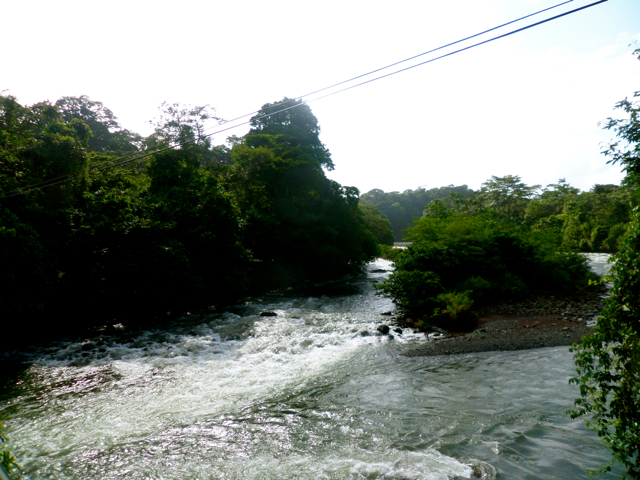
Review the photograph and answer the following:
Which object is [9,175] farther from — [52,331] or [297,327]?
[297,327]

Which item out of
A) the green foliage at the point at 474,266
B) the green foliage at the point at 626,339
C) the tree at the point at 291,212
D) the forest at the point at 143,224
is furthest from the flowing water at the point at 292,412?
the tree at the point at 291,212

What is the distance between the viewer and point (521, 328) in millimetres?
11578

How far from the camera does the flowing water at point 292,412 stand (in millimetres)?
5094

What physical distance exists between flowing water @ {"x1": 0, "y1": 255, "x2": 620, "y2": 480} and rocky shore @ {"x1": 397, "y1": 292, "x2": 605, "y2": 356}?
576mm

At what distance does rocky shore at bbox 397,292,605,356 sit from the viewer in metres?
10.1

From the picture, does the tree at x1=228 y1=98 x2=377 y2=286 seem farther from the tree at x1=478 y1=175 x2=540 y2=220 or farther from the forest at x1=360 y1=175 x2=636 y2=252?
the tree at x1=478 y1=175 x2=540 y2=220

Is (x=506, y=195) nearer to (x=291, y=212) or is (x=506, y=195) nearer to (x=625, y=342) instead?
(x=291, y=212)

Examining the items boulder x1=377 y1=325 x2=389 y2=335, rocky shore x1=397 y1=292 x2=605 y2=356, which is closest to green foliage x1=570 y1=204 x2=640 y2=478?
rocky shore x1=397 y1=292 x2=605 y2=356

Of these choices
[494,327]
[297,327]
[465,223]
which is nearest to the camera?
[494,327]

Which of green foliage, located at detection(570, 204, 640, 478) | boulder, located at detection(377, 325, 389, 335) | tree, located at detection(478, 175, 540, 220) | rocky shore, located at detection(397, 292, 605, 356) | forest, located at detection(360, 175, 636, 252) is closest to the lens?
green foliage, located at detection(570, 204, 640, 478)

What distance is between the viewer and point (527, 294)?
16516 millimetres

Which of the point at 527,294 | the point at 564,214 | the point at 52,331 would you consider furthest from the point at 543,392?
the point at 564,214

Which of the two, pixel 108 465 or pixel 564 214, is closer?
pixel 108 465

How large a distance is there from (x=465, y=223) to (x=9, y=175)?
60.7 ft
